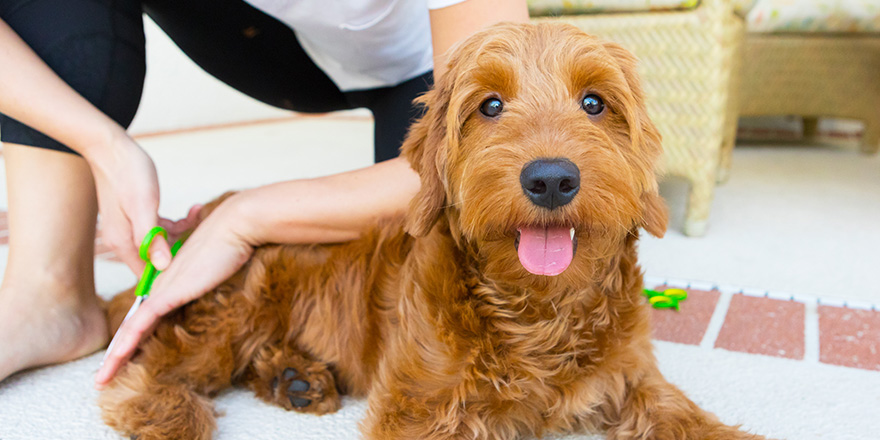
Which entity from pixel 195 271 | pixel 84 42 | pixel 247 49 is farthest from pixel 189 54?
pixel 195 271

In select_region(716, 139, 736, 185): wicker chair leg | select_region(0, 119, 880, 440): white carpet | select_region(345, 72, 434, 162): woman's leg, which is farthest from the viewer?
select_region(716, 139, 736, 185): wicker chair leg

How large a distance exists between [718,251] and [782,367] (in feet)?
4.58

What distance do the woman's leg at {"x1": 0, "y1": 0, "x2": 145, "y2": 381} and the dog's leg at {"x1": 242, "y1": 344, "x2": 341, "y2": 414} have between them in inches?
24.4

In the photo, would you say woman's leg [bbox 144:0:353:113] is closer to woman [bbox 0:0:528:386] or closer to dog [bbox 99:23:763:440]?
woman [bbox 0:0:528:386]

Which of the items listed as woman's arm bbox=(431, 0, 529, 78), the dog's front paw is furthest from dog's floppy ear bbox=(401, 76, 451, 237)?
the dog's front paw

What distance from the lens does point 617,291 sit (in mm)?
1562

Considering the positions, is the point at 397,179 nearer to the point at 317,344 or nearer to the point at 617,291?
the point at 317,344

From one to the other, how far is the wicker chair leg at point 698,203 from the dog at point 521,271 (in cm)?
206

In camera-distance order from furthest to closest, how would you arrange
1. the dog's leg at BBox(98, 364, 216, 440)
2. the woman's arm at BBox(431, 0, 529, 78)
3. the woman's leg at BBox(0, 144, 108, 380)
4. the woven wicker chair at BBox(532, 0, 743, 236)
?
the woven wicker chair at BBox(532, 0, 743, 236) → the woman's leg at BBox(0, 144, 108, 380) → the woman's arm at BBox(431, 0, 529, 78) → the dog's leg at BBox(98, 364, 216, 440)

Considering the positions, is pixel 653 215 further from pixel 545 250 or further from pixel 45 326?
pixel 45 326

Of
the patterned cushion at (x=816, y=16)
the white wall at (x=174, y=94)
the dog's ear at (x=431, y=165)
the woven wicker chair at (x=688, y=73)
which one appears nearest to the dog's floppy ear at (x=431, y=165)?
the dog's ear at (x=431, y=165)

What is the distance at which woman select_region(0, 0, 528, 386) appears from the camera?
1.87 m

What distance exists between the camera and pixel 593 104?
57.9 inches

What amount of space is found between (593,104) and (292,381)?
3.60 ft
